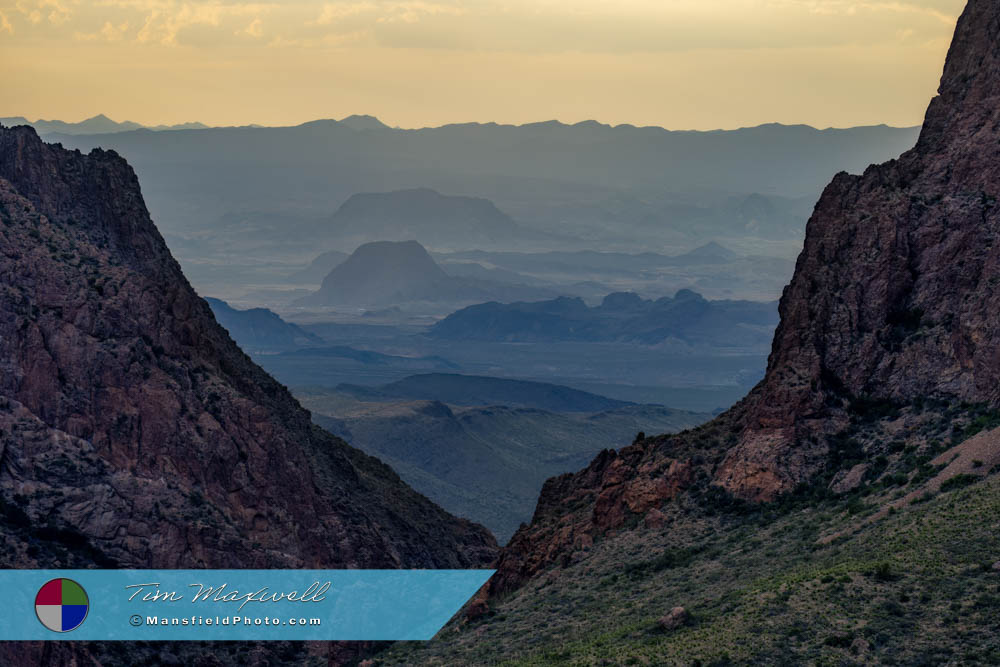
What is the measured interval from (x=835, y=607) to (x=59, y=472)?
38763 mm

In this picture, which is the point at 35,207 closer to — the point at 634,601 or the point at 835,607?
the point at 634,601

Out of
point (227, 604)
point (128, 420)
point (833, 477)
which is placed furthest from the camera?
point (128, 420)

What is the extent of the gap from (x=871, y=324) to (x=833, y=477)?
790 cm

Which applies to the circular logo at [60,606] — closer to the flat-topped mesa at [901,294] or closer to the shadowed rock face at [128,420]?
the shadowed rock face at [128,420]

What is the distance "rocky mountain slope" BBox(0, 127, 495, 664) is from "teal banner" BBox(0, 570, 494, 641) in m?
2.49

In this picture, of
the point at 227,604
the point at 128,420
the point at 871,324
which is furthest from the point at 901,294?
the point at 128,420

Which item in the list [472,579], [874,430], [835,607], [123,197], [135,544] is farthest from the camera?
[123,197]

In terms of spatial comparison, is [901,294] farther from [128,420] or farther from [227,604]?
[128,420]

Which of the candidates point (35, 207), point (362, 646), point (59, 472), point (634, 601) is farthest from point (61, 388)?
point (634, 601)

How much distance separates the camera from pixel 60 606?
60438mm

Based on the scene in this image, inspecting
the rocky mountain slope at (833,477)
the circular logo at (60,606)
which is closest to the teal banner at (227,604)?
the circular logo at (60,606)

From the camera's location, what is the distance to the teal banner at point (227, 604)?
6097 cm

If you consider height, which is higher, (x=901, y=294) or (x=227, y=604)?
(x=901, y=294)

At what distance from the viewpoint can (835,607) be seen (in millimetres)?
46656
